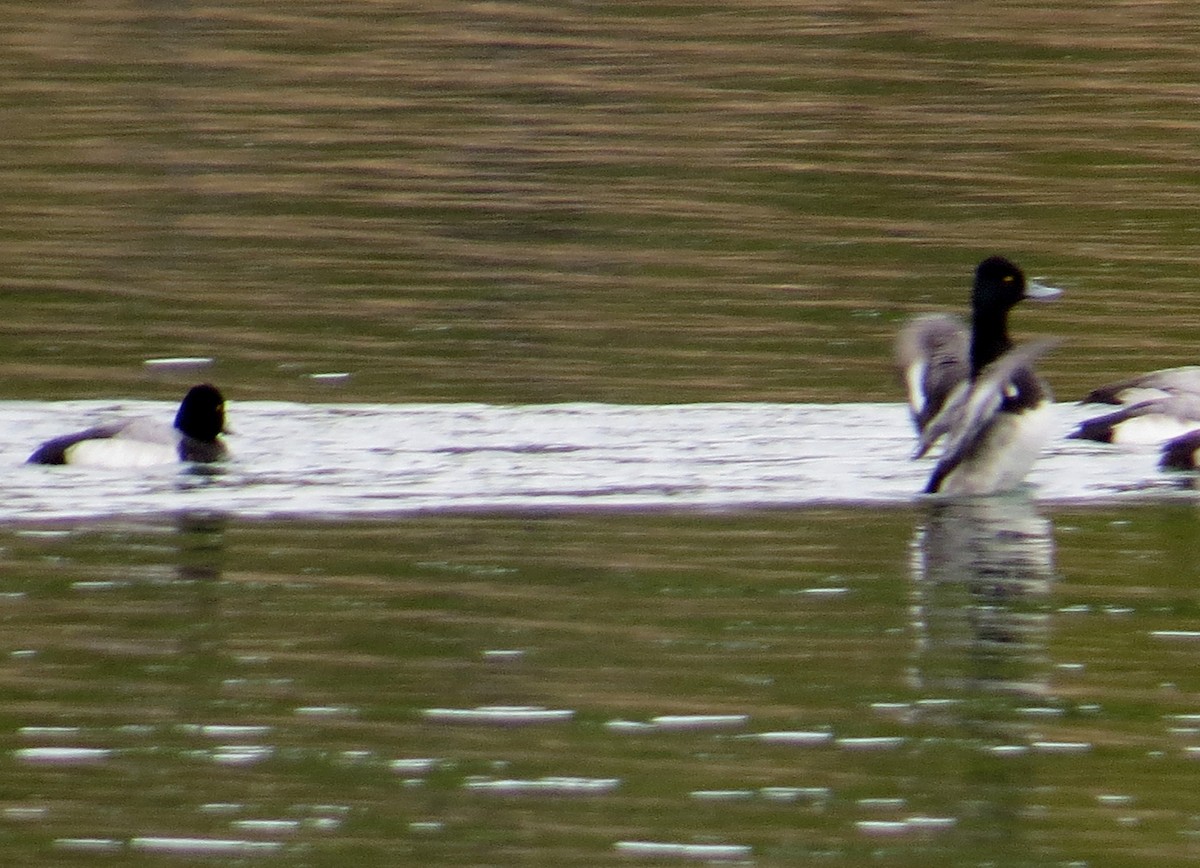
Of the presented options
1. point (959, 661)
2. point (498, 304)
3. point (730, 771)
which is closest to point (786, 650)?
point (959, 661)

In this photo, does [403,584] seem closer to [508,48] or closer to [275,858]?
[275,858]

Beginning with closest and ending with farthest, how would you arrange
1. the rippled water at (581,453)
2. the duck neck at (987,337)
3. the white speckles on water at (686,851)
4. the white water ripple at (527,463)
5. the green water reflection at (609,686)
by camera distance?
the white speckles on water at (686,851) → the green water reflection at (609,686) → the rippled water at (581,453) → the white water ripple at (527,463) → the duck neck at (987,337)

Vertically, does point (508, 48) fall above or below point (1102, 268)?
above

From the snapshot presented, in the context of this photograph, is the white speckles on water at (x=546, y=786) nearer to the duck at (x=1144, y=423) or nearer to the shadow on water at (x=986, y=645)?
the shadow on water at (x=986, y=645)

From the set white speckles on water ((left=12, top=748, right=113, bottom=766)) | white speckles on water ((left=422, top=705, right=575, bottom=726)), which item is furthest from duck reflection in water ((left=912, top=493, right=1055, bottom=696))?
white speckles on water ((left=12, top=748, right=113, bottom=766))

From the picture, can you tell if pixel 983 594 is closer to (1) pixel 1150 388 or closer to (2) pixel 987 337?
(2) pixel 987 337

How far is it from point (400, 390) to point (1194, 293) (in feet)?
20.4

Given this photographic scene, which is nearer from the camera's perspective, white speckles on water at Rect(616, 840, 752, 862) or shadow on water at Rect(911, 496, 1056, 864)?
white speckles on water at Rect(616, 840, 752, 862)

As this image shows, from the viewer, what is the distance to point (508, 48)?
103 ft

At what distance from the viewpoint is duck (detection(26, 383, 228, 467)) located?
47.8 feet

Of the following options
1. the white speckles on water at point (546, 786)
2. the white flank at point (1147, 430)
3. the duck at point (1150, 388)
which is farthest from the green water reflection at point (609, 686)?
the duck at point (1150, 388)

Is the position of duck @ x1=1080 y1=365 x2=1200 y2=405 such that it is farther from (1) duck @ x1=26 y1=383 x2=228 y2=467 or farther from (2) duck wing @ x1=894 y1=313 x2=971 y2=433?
(1) duck @ x1=26 y1=383 x2=228 y2=467

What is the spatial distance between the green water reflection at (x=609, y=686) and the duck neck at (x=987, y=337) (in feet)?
7.89

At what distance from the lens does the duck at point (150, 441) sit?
1455 centimetres
